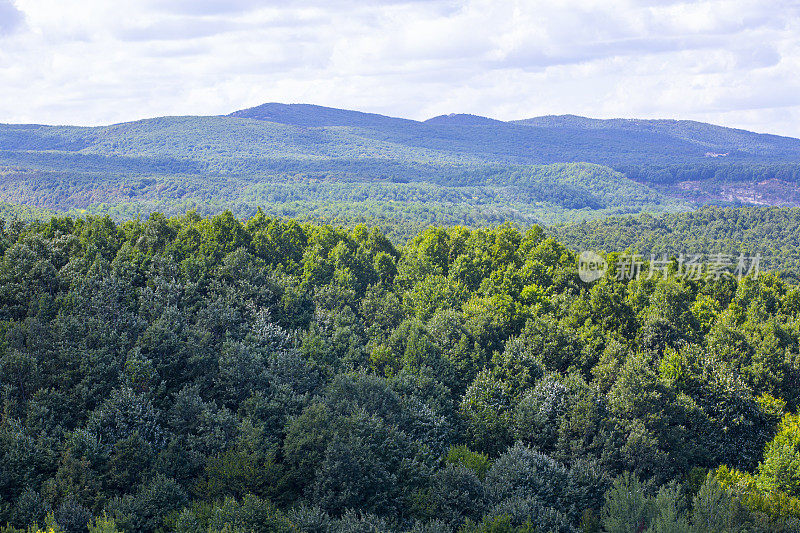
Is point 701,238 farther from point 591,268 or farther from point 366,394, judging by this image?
point 366,394

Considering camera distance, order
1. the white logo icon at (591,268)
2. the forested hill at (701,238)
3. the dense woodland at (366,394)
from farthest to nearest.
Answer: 1. the forested hill at (701,238)
2. the white logo icon at (591,268)
3. the dense woodland at (366,394)

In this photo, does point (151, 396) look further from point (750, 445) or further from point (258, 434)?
point (750, 445)

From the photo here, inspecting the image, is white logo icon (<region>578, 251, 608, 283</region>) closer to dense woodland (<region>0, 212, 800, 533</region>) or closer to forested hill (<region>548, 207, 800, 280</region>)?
dense woodland (<region>0, 212, 800, 533</region>)

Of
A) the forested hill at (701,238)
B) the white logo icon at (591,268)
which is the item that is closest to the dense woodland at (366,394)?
the white logo icon at (591,268)

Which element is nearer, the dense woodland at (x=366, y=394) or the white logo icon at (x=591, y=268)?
the dense woodland at (x=366, y=394)

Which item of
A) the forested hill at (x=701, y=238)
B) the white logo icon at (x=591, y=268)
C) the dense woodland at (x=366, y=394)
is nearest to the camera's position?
the dense woodland at (x=366, y=394)

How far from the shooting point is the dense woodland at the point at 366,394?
38.8 m

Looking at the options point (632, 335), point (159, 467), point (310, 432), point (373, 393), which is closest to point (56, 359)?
point (159, 467)

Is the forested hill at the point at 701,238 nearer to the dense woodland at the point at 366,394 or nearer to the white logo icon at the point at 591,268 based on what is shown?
the white logo icon at the point at 591,268

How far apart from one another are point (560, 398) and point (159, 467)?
94.1 ft

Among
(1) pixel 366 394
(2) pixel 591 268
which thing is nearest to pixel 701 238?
(2) pixel 591 268

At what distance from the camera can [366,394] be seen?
4728cm

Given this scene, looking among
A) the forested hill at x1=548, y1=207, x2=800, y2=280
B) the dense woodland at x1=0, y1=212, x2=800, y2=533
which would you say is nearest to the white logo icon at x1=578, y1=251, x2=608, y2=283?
the dense woodland at x1=0, y1=212, x2=800, y2=533

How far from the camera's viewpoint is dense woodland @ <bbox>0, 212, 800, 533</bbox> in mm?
38812
